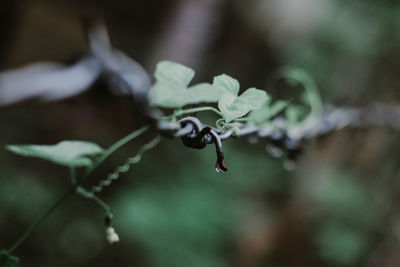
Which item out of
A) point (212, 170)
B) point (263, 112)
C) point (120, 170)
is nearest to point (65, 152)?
point (120, 170)

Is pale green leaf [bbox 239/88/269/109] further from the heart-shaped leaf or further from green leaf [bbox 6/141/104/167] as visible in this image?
green leaf [bbox 6/141/104/167]

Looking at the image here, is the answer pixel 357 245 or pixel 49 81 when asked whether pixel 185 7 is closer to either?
pixel 357 245

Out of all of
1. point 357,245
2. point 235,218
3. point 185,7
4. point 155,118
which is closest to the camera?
point 155,118

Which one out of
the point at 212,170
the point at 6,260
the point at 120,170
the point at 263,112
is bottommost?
the point at 6,260

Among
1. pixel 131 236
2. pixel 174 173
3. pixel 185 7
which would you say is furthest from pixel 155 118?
pixel 185 7

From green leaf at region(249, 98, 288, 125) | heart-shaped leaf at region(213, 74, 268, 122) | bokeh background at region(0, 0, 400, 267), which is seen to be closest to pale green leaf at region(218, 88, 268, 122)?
heart-shaped leaf at region(213, 74, 268, 122)

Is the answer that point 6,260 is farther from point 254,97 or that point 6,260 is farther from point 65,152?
point 254,97
